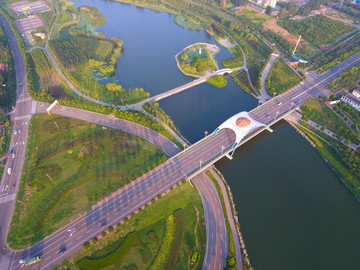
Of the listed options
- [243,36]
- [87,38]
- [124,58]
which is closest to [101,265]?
[124,58]

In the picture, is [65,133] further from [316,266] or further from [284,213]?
[316,266]

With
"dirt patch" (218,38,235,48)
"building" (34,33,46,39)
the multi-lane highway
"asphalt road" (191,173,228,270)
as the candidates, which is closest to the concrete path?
the multi-lane highway

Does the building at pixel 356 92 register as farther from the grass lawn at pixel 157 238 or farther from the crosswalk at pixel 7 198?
the crosswalk at pixel 7 198

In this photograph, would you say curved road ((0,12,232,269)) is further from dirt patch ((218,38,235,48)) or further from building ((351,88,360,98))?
dirt patch ((218,38,235,48))

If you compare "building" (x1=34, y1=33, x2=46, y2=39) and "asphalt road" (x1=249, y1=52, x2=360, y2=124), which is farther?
"building" (x1=34, y1=33, x2=46, y2=39)

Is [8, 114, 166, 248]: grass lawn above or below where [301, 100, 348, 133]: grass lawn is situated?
below
